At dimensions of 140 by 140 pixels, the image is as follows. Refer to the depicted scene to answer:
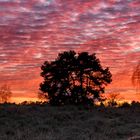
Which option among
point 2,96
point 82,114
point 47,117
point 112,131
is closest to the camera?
point 112,131

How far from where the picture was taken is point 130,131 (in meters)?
23.4

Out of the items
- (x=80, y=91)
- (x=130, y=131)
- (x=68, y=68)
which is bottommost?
(x=130, y=131)

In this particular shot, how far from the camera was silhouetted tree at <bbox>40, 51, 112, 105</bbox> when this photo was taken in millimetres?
55469

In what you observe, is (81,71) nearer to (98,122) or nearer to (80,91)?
(80,91)

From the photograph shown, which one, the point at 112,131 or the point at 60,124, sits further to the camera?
the point at 60,124

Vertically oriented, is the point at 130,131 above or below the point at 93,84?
below

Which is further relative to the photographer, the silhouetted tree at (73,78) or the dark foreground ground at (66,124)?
the silhouetted tree at (73,78)

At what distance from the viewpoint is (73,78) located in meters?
56.5

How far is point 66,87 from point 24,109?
20.3m

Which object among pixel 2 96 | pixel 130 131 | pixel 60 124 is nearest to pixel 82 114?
pixel 60 124

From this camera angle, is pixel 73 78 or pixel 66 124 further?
pixel 73 78

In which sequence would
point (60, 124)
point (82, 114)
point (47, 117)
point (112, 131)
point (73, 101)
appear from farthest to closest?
1. point (73, 101)
2. point (82, 114)
3. point (47, 117)
4. point (60, 124)
5. point (112, 131)

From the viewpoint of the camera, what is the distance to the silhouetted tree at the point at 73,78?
55469 millimetres

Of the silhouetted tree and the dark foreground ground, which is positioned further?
the silhouetted tree
